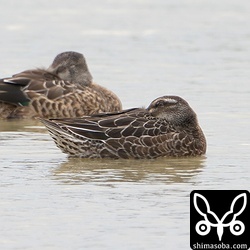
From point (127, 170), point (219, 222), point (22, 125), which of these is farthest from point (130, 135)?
point (219, 222)

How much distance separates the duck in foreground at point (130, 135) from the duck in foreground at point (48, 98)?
318 cm

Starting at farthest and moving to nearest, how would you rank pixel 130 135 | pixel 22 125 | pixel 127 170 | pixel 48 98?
pixel 48 98 < pixel 22 125 < pixel 130 135 < pixel 127 170

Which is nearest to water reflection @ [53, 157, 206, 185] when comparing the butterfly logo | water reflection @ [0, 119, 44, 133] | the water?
the water

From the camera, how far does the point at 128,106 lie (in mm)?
18062

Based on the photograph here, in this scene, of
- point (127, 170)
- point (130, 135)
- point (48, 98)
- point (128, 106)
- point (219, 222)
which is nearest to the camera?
point (219, 222)

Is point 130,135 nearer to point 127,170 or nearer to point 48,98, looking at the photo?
point 127,170

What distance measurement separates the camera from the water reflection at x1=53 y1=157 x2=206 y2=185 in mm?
13055

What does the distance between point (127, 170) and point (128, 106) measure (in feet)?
14.8

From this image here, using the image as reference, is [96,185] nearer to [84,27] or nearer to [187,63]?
[187,63]

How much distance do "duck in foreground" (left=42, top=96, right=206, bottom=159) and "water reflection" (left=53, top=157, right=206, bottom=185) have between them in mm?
110

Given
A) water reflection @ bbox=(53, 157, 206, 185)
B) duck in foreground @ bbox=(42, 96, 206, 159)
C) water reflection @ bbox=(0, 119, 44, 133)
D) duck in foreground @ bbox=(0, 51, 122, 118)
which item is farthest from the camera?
duck in foreground @ bbox=(0, 51, 122, 118)

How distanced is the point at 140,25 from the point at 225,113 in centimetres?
883

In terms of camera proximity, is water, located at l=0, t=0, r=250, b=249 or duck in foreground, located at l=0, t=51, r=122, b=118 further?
duck in foreground, located at l=0, t=51, r=122, b=118

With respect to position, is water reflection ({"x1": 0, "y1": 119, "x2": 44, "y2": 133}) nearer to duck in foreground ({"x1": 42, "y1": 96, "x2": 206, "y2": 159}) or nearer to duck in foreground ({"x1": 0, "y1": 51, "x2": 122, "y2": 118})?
duck in foreground ({"x1": 0, "y1": 51, "x2": 122, "y2": 118})
